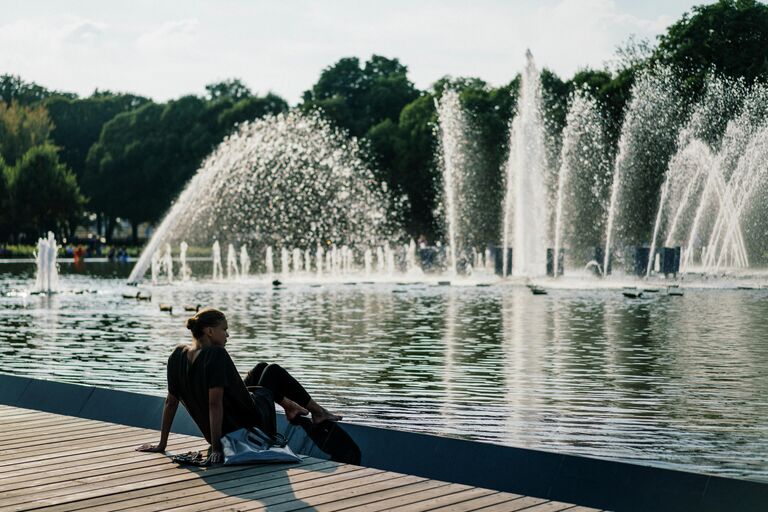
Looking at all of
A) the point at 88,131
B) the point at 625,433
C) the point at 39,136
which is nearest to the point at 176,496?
the point at 625,433

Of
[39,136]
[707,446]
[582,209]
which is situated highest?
[39,136]

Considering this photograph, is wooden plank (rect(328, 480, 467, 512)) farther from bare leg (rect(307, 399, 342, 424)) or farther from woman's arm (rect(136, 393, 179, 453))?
woman's arm (rect(136, 393, 179, 453))

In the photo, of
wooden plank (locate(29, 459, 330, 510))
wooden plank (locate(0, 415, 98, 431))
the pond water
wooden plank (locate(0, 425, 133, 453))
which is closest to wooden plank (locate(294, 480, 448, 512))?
wooden plank (locate(29, 459, 330, 510))

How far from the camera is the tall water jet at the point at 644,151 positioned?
192 ft

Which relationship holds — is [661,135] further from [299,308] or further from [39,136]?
[39,136]

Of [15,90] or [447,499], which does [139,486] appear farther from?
[15,90]

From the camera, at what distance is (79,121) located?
114062 mm

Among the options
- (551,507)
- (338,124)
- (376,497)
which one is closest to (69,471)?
(376,497)

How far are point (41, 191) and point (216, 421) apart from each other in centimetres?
8228

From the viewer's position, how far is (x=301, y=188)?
7450 centimetres

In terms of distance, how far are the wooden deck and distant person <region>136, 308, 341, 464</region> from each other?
1.00ft

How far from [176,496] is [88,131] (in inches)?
4365

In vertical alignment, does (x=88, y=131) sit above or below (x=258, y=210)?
above

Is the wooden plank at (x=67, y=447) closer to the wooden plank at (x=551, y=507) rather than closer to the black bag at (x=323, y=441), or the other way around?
the black bag at (x=323, y=441)
